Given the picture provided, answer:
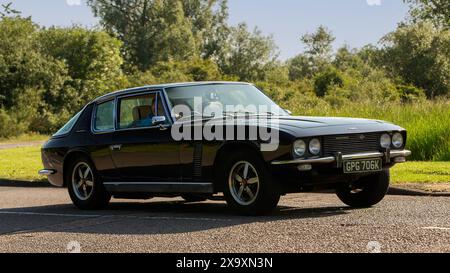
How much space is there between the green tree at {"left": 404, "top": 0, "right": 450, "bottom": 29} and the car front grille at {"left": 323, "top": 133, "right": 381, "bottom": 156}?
60.9 metres

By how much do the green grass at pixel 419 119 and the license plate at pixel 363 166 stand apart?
9640 millimetres

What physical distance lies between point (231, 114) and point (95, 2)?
76.8 meters

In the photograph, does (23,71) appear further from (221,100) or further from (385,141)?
(385,141)

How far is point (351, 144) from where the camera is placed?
Answer: 938 cm

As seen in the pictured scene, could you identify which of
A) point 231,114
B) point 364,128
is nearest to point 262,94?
point 231,114

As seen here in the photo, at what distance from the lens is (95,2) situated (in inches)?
3339

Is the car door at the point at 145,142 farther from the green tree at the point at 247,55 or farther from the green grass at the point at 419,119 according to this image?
the green tree at the point at 247,55

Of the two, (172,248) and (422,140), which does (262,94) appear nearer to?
(172,248)

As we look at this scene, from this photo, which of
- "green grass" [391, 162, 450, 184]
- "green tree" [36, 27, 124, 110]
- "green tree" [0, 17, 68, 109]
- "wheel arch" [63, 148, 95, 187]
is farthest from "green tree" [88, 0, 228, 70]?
"wheel arch" [63, 148, 95, 187]

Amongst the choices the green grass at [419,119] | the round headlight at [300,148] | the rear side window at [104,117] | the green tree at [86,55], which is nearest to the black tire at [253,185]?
the round headlight at [300,148]

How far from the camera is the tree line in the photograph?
46656mm

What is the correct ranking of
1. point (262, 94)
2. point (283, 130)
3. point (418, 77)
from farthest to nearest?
point (418, 77)
point (262, 94)
point (283, 130)

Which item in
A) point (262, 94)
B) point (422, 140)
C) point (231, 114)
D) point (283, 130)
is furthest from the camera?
point (422, 140)

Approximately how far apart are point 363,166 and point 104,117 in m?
3.99
